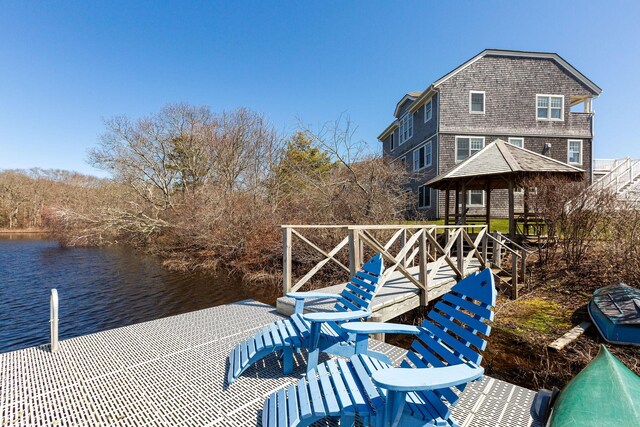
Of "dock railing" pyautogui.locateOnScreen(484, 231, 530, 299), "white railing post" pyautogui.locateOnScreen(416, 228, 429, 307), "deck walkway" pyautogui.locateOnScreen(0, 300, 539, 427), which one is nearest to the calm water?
"deck walkway" pyautogui.locateOnScreen(0, 300, 539, 427)

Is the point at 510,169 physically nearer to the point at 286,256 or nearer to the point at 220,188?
the point at 286,256

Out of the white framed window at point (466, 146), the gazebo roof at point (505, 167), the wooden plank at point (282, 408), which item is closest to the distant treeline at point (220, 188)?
the gazebo roof at point (505, 167)

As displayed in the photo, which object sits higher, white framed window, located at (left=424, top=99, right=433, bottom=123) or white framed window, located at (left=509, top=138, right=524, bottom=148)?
white framed window, located at (left=424, top=99, right=433, bottom=123)

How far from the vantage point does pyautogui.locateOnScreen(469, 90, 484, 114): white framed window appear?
60.1 ft

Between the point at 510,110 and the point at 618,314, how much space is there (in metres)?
16.3

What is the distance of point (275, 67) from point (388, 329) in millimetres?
20735

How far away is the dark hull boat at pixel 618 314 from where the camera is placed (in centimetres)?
515

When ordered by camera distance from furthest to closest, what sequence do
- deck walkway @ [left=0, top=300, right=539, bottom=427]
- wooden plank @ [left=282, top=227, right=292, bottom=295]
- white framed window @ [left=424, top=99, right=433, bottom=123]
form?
1. white framed window @ [left=424, top=99, right=433, bottom=123]
2. wooden plank @ [left=282, top=227, right=292, bottom=295]
3. deck walkway @ [left=0, top=300, right=539, bottom=427]

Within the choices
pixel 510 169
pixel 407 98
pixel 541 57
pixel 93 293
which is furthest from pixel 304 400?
pixel 407 98

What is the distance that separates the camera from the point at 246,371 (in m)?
3.19

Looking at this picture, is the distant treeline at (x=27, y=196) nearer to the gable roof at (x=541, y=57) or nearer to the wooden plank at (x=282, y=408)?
the gable roof at (x=541, y=57)

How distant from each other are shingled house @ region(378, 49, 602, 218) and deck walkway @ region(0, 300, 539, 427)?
647 inches

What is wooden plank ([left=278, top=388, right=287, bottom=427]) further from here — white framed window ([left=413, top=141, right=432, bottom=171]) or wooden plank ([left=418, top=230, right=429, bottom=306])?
white framed window ([left=413, top=141, right=432, bottom=171])

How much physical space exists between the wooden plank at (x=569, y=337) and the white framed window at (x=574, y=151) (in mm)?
16015
